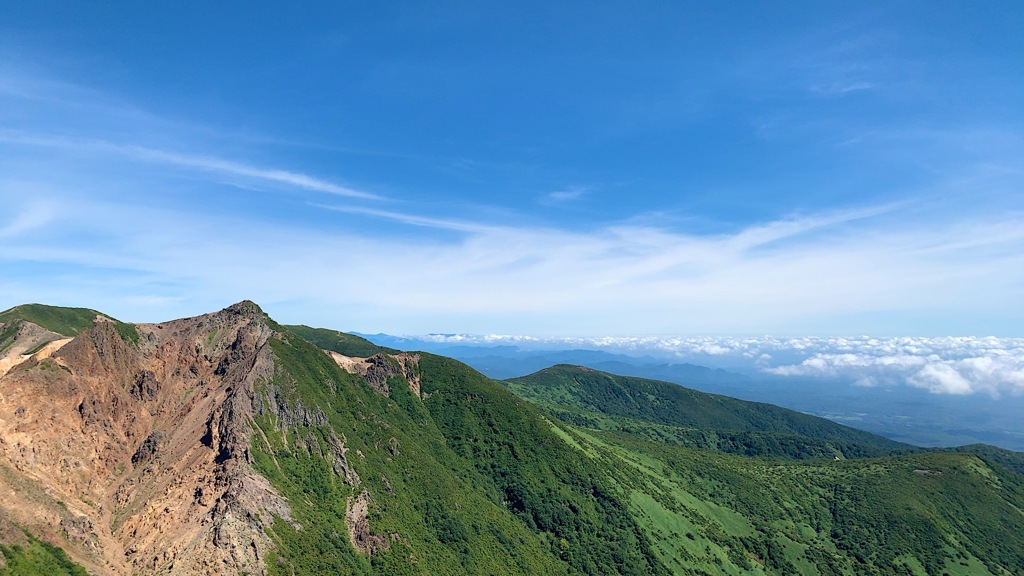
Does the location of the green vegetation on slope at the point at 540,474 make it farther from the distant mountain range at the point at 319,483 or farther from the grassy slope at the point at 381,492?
the grassy slope at the point at 381,492

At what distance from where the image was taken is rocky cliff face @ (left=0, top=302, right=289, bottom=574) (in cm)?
7381

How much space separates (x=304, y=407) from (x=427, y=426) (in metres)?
57.4

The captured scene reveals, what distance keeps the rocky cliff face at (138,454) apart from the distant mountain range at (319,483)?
341mm

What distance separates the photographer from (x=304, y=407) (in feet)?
378

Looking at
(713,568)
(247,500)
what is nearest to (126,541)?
(247,500)

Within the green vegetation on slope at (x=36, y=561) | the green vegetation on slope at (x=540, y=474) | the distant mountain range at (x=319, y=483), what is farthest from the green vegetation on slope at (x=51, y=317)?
the green vegetation on slope at (x=540, y=474)

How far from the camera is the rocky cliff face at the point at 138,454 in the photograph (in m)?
73.8

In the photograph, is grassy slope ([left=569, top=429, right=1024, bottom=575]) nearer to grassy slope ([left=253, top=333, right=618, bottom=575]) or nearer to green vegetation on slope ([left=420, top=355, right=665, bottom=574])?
green vegetation on slope ([left=420, top=355, right=665, bottom=574])

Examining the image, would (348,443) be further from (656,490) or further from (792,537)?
(792,537)

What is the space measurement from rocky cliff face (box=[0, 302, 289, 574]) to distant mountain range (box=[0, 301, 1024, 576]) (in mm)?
341

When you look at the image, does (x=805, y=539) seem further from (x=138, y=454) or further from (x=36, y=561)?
(x=36, y=561)

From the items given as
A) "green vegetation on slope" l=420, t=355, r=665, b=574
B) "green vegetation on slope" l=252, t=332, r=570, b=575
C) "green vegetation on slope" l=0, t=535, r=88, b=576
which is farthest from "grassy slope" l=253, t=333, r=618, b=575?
"green vegetation on slope" l=0, t=535, r=88, b=576

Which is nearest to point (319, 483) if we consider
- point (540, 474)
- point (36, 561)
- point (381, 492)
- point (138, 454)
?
point (381, 492)

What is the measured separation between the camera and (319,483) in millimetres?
103188
